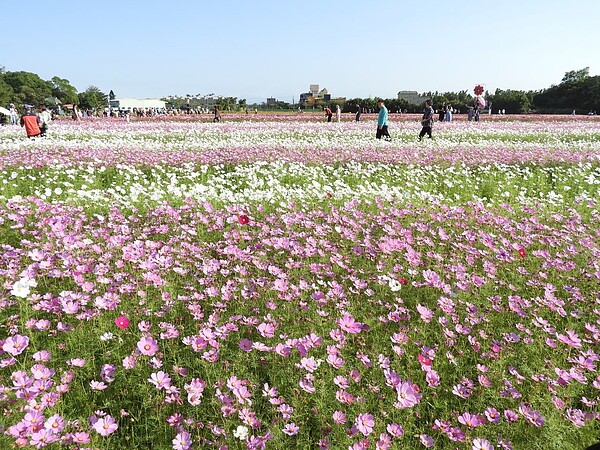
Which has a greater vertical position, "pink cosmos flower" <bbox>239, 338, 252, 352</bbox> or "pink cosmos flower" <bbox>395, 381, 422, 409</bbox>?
"pink cosmos flower" <bbox>239, 338, 252, 352</bbox>

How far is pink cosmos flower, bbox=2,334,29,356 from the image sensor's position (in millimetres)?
2078

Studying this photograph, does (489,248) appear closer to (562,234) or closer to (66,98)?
(562,234)

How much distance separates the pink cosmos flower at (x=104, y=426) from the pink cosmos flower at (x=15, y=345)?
1.91ft

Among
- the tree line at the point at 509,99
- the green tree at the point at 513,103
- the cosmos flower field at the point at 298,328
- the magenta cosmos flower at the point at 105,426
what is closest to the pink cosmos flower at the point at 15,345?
the cosmos flower field at the point at 298,328

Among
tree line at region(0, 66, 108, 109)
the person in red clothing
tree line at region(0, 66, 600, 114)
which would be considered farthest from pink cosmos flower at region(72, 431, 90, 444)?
tree line at region(0, 66, 108, 109)

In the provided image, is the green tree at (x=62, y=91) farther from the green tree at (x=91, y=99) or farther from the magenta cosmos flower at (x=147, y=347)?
the magenta cosmos flower at (x=147, y=347)

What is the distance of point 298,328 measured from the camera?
2.82 meters

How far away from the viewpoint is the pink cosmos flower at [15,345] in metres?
2.08

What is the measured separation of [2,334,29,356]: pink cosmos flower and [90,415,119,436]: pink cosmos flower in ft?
1.91

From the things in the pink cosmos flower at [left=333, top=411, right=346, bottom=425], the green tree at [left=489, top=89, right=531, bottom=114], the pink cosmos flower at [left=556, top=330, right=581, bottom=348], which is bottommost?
the pink cosmos flower at [left=333, top=411, right=346, bottom=425]

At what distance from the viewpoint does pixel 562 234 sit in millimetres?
4848

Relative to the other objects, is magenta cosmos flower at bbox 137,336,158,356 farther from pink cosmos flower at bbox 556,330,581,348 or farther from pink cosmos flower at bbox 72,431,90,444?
pink cosmos flower at bbox 556,330,581,348

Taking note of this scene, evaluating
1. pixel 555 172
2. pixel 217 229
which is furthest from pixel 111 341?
pixel 555 172

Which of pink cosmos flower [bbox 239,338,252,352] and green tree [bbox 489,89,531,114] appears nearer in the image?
pink cosmos flower [bbox 239,338,252,352]
